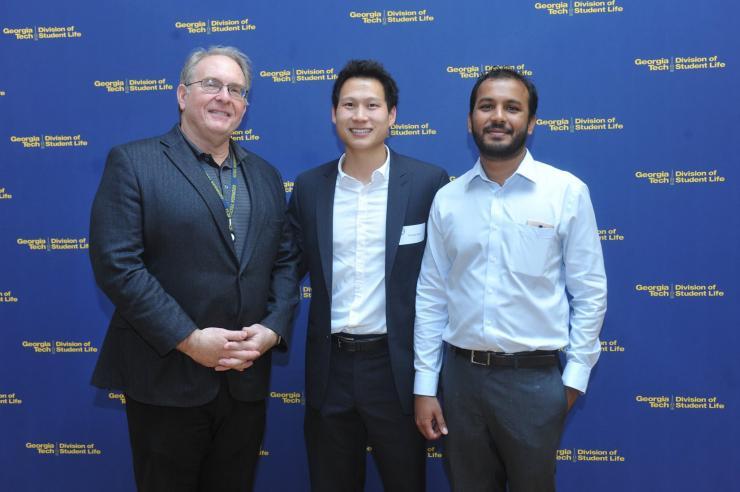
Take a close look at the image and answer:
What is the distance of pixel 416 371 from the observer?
2.16m

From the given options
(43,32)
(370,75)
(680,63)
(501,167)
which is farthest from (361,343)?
(43,32)

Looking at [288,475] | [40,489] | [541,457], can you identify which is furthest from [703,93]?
[40,489]

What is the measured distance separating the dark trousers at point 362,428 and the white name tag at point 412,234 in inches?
17.0

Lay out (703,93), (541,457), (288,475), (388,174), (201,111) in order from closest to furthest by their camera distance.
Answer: (541,457) → (201,111) → (388,174) → (703,93) → (288,475)

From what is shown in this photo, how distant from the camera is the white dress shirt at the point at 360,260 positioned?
2.18 m

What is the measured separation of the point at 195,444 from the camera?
81.2 inches

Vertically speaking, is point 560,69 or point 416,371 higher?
point 560,69

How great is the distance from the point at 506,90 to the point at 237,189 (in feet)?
3.44

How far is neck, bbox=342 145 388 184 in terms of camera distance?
2.25 meters

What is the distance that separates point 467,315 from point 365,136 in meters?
0.77

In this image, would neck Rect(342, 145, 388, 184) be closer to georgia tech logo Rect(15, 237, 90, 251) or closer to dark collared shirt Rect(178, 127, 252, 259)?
dark collared shirt Rect(178, 127, 252, 259)

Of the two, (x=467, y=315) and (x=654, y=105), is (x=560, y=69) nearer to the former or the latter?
(x=654, y=105)

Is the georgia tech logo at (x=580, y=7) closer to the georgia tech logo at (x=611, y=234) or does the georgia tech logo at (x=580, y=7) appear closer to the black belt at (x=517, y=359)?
the georgia tech logo at (x=611, y=234)

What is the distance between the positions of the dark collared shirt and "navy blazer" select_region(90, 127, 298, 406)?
25 mm
